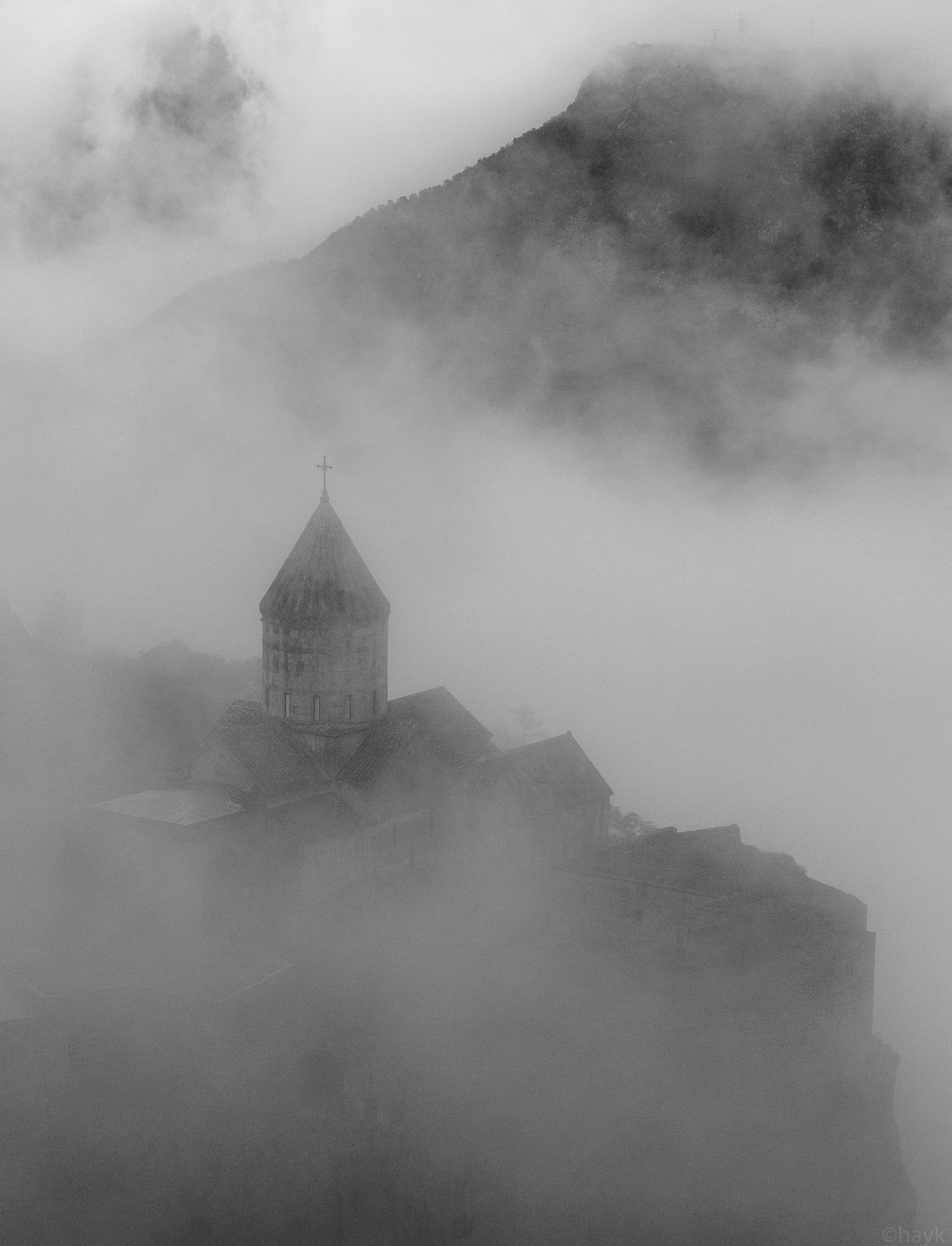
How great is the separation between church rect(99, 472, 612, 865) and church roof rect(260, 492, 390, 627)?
0.02m

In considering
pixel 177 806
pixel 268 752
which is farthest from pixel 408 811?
pixel 177 806

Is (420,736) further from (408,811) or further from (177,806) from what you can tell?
(177,806)

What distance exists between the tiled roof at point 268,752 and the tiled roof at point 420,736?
0.64 m

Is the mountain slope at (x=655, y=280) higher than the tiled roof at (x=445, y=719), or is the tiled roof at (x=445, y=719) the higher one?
the mountain slope at (x=655, y=280)

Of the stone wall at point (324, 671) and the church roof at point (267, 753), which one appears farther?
the stone wall at point (324, 671)

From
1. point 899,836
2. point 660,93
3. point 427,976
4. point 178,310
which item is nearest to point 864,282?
point 660,93

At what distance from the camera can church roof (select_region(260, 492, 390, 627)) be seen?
910 inches

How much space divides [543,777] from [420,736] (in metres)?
2.42

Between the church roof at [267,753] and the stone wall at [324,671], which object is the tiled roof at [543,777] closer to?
A: the stone wall at [324,671]

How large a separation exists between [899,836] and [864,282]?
1914cm

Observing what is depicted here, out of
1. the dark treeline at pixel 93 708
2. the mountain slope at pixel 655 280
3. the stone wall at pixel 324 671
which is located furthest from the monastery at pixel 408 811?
the mountain slope at pixel 655 280

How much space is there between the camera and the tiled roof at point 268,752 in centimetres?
2241

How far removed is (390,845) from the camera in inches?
918

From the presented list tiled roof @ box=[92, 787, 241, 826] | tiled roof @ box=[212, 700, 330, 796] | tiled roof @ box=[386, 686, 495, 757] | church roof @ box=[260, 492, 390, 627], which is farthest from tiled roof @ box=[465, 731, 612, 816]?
tiled roof @ box=[92, 787, 241, 826]
